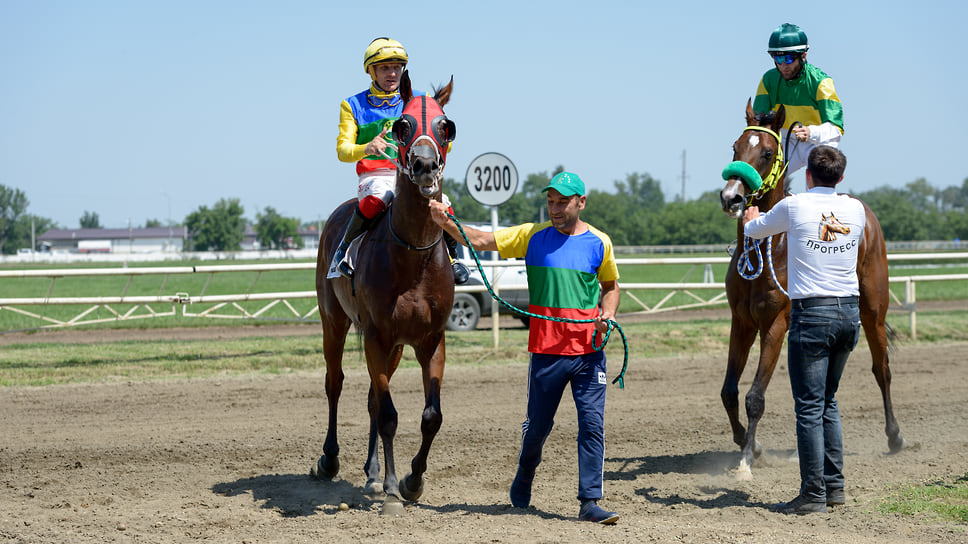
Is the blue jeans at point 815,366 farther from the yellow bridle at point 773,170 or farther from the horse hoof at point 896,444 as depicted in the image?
the horse hoof at point 896,444

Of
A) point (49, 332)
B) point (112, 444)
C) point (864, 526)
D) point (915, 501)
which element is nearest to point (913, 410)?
point (915, 501)

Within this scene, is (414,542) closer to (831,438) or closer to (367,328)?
(367,328)

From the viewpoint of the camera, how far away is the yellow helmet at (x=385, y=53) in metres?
5.82

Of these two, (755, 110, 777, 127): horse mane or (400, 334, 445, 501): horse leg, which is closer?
(400, 334, 445, 501): horse leg

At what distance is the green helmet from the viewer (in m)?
Result: 6.54

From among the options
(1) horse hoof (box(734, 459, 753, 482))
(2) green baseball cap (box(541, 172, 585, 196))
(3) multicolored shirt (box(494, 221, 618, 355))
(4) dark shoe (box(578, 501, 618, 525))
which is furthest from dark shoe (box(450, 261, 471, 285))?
(1) horse hoof (box(734, 459, 753, 482))

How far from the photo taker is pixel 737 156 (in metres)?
6.27

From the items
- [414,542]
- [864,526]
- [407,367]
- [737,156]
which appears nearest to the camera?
[414,542]

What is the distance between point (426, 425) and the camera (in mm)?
5340

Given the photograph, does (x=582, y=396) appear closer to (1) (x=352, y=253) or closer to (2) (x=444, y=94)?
(1) (x=352, y=253)

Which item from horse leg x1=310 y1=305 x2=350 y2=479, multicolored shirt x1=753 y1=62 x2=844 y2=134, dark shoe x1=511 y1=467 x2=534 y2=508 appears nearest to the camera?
dark shoe x1=511 y1=467 x2=534 y2=508

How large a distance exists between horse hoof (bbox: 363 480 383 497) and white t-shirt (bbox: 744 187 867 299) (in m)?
2.92

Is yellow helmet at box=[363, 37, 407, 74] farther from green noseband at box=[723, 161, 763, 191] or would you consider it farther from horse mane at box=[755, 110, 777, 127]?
horse mane at box=[755, 110, 777, 127]

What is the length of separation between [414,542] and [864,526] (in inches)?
94.8
